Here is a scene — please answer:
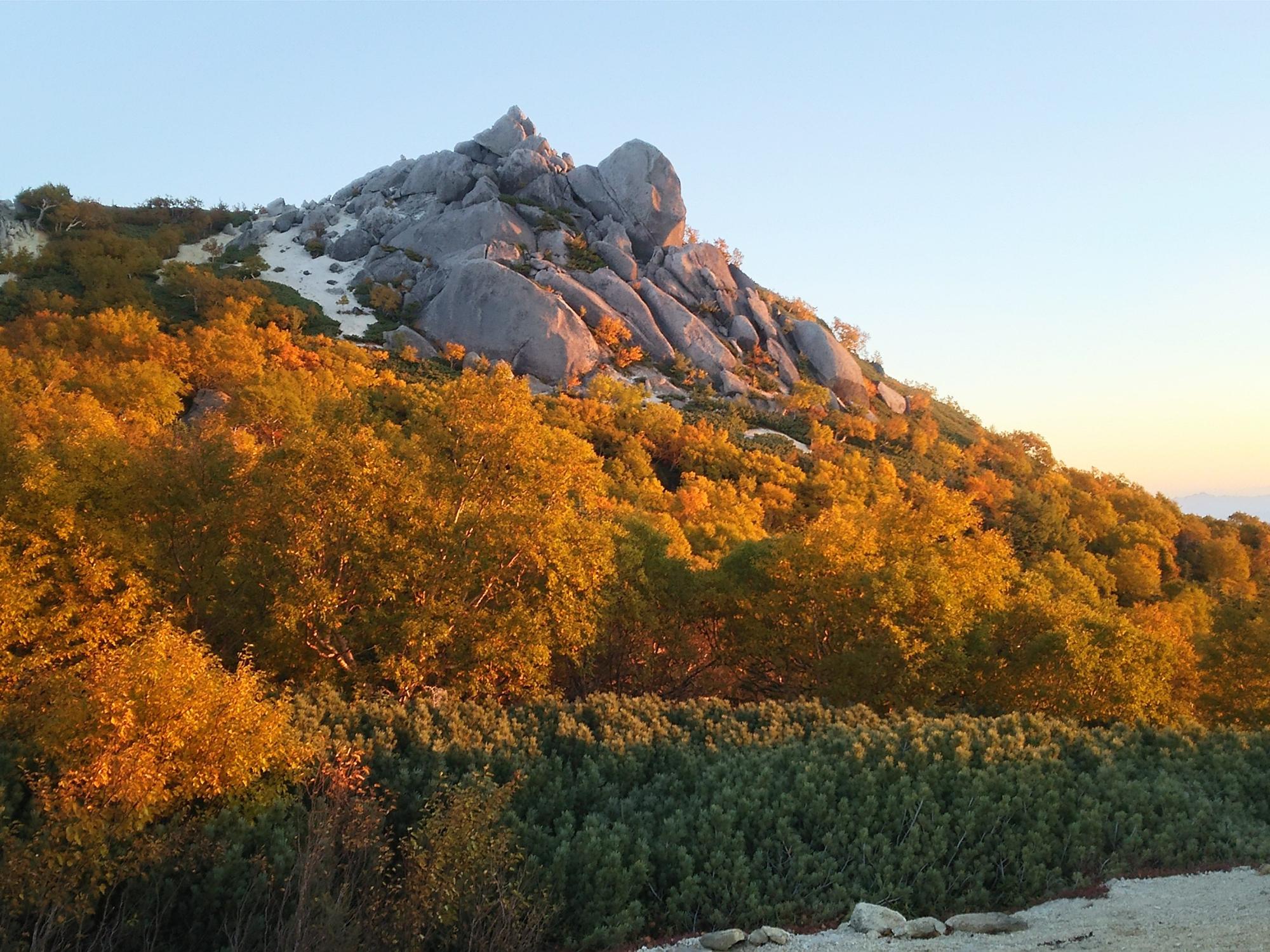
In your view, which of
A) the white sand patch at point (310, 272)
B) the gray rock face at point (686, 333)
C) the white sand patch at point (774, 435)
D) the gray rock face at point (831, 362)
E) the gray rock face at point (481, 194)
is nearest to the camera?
the white sand patch at point (774, 435)

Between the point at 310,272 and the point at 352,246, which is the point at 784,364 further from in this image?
the point at 310,272

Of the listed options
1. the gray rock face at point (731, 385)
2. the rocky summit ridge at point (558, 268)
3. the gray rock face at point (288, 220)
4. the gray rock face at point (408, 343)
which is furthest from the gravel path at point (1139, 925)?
the gray rock face at point (288, 220)

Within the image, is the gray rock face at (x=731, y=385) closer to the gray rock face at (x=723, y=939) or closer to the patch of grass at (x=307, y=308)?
the patch of grass at (x=307, y=308)

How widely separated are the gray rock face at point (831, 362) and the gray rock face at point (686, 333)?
13494 mm

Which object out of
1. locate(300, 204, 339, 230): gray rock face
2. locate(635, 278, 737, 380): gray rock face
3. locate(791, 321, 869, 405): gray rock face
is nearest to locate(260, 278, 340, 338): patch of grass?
locate(300, 204, 339, 230): gray rock face

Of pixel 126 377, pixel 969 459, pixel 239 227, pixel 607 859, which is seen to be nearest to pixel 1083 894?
pixel 607 859

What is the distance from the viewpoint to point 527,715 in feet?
62.8

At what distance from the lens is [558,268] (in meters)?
88.8

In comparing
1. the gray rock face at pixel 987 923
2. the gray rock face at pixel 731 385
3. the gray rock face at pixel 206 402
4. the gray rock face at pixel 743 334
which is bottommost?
the gray rock face at pixel 987 923

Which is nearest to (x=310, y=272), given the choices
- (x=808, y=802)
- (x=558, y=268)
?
(x=558, y=268)

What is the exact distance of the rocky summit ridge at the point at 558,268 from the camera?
80625 millimetres

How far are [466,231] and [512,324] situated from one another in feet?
68.0

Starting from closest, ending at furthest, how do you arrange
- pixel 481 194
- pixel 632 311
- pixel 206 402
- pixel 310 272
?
pixel 206 402
pixel 632 311
pixel 310 272
pixel 481 194

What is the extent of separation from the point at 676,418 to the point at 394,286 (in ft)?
133
